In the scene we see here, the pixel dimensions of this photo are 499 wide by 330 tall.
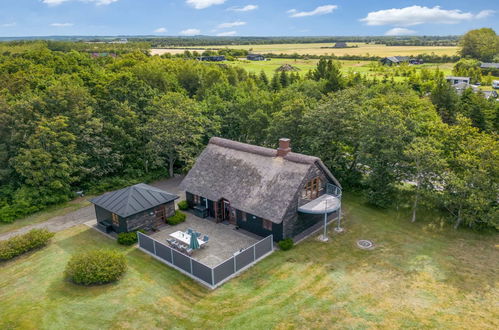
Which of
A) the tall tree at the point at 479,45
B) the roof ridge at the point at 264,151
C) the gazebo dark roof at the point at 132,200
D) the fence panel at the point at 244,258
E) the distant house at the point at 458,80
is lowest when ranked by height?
the fence panel at the point at 244,258

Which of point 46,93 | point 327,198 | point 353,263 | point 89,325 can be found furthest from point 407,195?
point 46,93

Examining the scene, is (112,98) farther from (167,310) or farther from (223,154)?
(167,310)

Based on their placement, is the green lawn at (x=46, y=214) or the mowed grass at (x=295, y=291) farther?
the green lawn at (x=46, y=214)

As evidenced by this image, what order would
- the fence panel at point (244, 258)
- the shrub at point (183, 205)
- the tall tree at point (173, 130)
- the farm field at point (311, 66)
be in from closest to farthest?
the fence panel at point (244, 258) < the shrub at point (183, 205) < the tall tree at point (173, 130) < the farm field at point (311, 66)

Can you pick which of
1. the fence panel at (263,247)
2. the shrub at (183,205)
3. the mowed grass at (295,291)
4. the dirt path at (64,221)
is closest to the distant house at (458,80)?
the mowed grass at (295,291)

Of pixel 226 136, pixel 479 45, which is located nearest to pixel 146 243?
pixel 226 136

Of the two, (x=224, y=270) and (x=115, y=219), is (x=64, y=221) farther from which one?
(x=224, y=270)

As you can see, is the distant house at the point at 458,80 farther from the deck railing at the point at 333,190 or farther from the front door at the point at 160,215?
the front door at the point at 160,215
